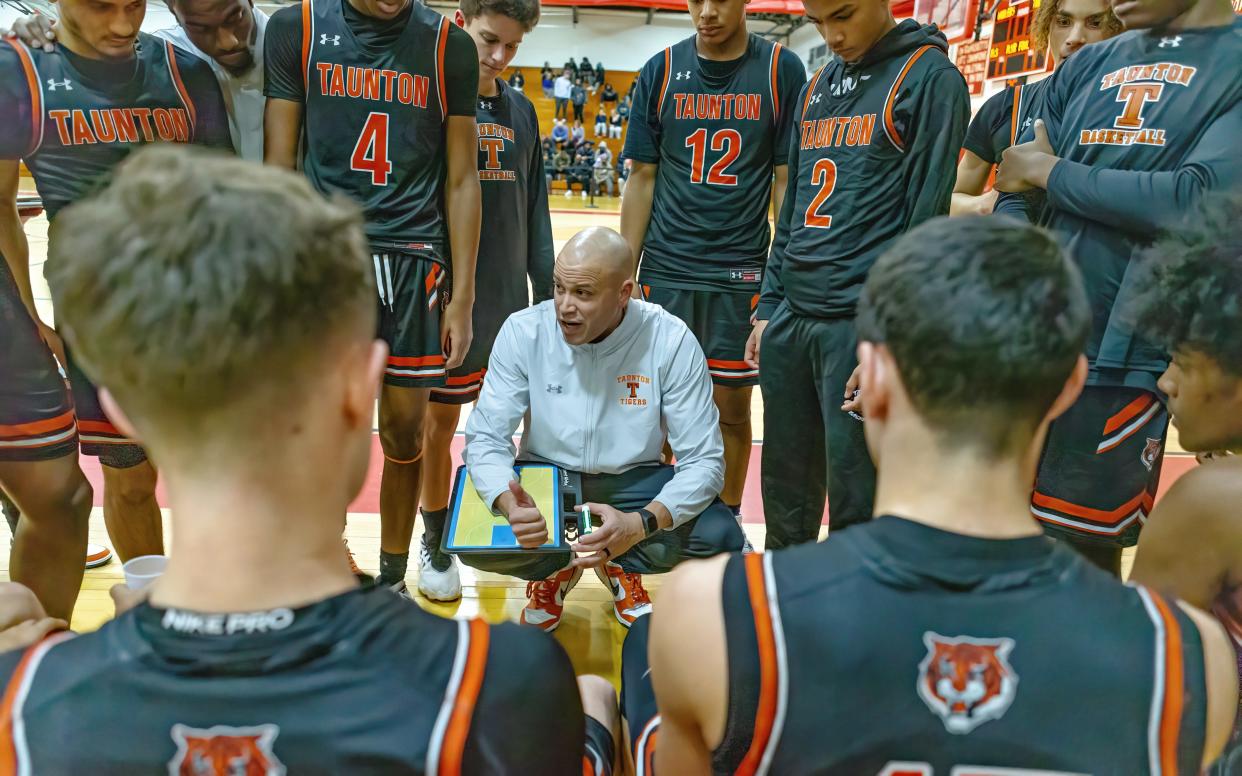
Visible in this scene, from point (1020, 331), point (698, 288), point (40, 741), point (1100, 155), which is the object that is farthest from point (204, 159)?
point (698, 288)

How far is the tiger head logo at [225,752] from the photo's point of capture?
82cm

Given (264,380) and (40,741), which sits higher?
(264,380)

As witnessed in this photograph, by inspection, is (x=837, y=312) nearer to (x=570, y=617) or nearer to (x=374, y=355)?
(x=570, y=617)

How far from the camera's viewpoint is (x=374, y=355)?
918mm

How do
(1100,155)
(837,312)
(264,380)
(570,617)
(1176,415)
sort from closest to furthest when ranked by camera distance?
→ (264,380) → (1176,415) → (1100,155) → (837,312) → (570,617)

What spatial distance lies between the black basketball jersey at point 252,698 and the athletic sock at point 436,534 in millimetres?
2267

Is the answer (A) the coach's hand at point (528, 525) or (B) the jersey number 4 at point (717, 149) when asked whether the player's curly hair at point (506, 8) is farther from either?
(A) the coach's hand at point (528, 525)

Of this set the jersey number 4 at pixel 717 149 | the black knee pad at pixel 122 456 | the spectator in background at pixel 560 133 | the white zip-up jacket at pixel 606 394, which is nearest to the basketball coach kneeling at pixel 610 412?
the white zip-up jacket at pixel 606 394

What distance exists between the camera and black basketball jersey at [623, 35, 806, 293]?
3.30 m

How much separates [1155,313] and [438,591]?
2.42 meters

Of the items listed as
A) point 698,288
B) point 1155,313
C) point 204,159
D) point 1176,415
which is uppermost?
point 204,159

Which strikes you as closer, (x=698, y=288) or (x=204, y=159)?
(x=204, y=159)

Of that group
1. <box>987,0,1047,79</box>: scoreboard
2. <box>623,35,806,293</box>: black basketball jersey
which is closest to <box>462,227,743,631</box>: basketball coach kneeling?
<box>623,35,806,293</box>: black basketball jersey

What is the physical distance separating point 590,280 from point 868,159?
0.93 metres
